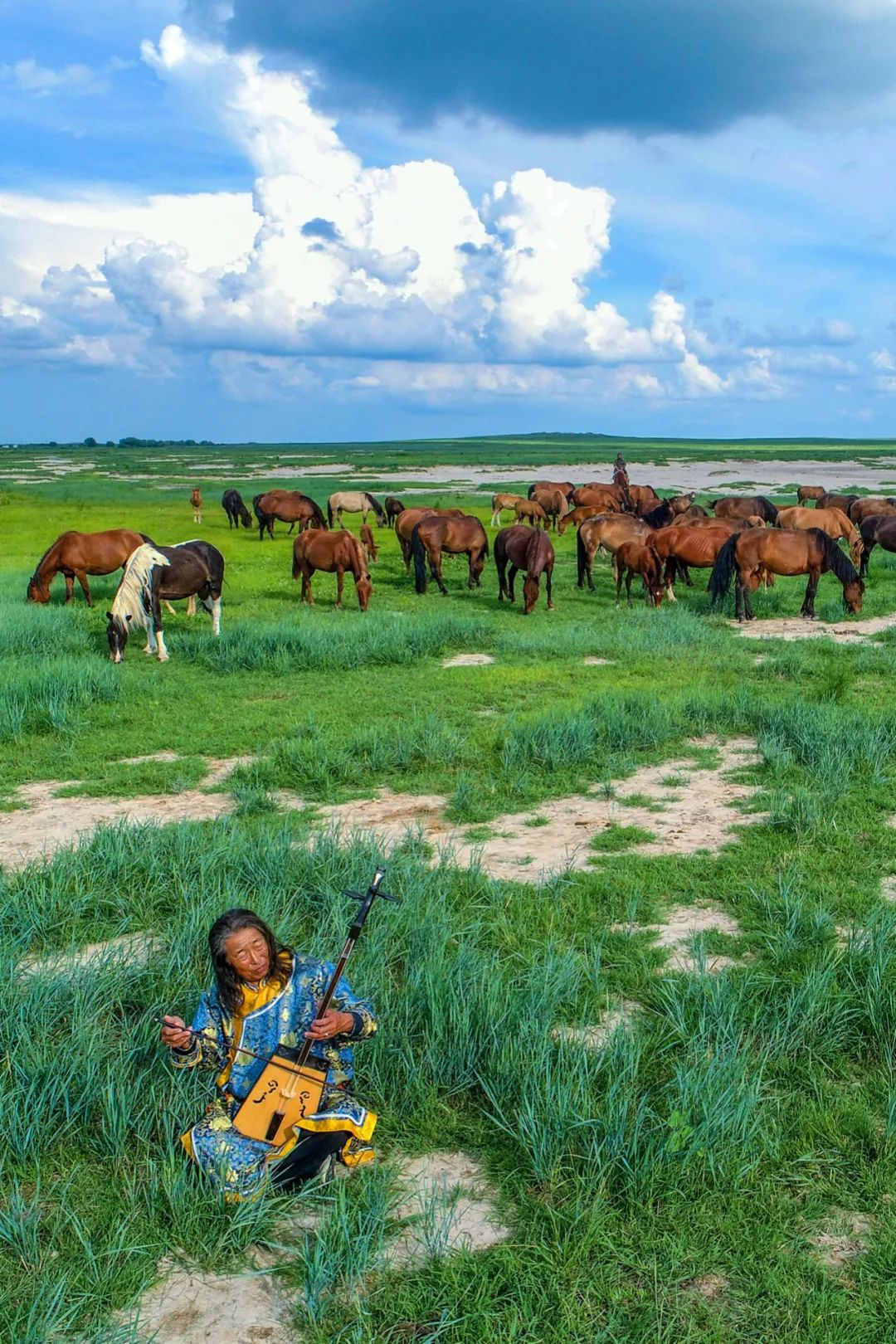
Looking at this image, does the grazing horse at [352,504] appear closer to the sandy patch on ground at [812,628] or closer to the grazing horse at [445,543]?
the grazing horse at [445,543]

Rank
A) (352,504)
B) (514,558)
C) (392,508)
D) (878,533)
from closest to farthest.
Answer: (514,558) → (878,533) → (392,508) → (352,504)

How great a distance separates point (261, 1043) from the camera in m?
3.55

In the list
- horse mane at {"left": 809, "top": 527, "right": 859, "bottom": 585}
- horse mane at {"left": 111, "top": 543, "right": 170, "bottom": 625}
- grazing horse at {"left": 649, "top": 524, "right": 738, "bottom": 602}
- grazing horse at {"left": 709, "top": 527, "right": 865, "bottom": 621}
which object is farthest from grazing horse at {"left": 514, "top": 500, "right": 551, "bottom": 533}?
horse mane at {"left": 111, "top": 543, "right": 170, "bottom": 625}

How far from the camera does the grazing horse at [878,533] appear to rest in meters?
19.2

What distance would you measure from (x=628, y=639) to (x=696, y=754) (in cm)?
494

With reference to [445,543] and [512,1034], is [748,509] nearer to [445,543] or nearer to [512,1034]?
[445,543]

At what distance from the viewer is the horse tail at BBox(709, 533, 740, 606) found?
1544 cm

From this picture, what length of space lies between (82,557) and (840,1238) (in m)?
14.9

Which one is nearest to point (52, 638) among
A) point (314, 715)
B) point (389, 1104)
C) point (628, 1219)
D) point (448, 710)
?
point (314, 715)

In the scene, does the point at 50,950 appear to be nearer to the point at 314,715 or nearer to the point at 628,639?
the point at 314,715

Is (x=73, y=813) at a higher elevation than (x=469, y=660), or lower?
lower

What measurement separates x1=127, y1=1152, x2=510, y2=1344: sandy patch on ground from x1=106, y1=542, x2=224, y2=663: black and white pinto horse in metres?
10.0

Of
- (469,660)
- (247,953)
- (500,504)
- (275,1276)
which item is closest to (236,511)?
(500,504)

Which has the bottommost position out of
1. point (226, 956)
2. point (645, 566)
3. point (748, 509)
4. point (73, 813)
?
point (73, 813)
